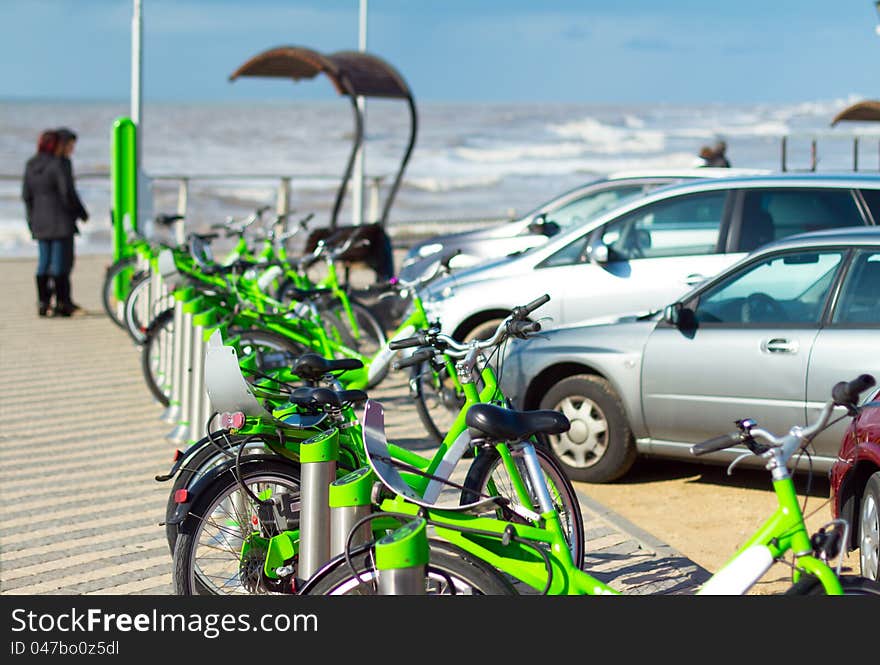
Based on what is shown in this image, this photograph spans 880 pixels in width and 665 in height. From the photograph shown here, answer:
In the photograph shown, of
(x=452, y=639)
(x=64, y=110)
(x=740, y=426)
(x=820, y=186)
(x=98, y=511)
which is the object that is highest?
(x=64, y=110)

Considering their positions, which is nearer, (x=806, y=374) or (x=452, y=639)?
(x=452, y=639)

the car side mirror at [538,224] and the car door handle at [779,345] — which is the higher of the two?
the car side mirror at [538,224]

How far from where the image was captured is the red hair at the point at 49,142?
14078mm

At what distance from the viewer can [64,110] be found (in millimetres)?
104062

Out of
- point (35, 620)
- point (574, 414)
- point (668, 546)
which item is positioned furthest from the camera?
point (574, 414)

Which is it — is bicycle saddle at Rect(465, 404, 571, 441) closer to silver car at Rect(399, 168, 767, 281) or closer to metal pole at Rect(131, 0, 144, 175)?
silver car at Rect(399, 168, 767, 281)

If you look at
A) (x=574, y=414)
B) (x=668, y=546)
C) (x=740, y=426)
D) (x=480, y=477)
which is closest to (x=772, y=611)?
(x=740, y=426)

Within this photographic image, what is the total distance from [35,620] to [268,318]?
198 inches

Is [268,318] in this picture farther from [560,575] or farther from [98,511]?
[560,575]

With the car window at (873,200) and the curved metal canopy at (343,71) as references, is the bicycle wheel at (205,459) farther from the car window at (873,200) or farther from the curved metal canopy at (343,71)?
the curved metal canopy at (343,71)

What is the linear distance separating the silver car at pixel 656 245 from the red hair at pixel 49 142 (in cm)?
626

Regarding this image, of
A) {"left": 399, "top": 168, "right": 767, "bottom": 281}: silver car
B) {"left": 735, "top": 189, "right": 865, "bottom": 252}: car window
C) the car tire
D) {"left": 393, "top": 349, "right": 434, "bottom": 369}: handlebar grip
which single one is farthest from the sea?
{"left": 393, "top": 349, "right": 434, "bottom": 369}: handlebar grip

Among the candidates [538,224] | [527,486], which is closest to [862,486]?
[527,486]

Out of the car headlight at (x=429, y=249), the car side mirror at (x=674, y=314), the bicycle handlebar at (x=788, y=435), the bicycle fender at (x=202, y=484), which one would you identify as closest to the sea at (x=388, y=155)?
the car headlight at (x=429, y=249)
